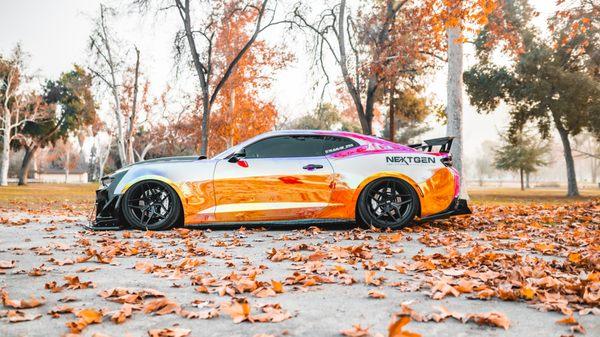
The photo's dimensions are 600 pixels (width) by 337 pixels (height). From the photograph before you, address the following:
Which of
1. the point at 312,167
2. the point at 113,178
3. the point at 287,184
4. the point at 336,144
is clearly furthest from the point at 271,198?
the point at 113,178

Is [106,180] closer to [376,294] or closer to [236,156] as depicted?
[236,156]

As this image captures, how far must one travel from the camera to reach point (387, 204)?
737 centimetres

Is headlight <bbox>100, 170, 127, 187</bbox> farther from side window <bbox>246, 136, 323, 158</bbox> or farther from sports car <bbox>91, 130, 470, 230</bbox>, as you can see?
side window <bbox>246, 136, 323, 158</bbox>

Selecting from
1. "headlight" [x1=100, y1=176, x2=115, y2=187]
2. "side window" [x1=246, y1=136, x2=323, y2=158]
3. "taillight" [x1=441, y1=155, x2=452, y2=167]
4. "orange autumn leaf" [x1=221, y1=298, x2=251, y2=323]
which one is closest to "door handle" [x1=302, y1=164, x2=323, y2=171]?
"side window" [x1=246, y1=136, x2=323, y2=158]

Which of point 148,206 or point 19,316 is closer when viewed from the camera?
point 19,316

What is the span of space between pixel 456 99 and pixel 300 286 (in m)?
10.1

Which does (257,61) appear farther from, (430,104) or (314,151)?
(314,151)

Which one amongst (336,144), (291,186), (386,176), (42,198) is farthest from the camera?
(42,198)

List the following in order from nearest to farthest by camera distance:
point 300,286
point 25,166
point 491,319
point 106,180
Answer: point 491,319
point 300,286
point 106,180
point 25,166

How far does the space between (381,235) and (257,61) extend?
21.3m

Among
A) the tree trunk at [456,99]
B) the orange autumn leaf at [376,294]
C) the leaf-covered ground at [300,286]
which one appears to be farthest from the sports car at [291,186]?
the tree trunk at [456,99]

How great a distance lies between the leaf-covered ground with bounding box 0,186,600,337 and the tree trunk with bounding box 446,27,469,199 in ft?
19.7

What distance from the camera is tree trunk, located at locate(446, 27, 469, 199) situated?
1249 centimetres

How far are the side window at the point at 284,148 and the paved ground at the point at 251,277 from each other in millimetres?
1182
